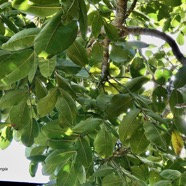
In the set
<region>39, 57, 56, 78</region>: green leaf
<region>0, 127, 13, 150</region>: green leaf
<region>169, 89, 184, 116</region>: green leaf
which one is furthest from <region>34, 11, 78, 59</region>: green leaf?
<region>0, 127, 13, 150</region>: green leaf

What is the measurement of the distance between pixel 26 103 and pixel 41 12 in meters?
0.26

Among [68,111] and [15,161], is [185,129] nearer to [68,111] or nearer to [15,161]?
[68,111]

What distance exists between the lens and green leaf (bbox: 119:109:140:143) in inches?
25.3

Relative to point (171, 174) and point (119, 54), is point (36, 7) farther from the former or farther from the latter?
point (171, 174)

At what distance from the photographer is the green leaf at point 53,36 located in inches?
18.1

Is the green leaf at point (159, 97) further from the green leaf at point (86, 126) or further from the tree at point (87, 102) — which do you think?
the green leaf at point (86, 126)

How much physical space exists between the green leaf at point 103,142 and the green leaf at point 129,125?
4 centimetres

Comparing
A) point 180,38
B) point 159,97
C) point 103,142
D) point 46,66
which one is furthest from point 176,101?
point 180,38

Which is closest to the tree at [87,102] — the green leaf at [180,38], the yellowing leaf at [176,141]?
the yellowing leaf at [176,141]

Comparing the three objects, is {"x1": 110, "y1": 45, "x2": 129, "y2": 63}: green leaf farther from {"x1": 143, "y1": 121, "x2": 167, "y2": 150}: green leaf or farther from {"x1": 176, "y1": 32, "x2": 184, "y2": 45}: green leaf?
{"x1": 176, "y1": 32, "x2": 184, "y2": 45}: green leaf

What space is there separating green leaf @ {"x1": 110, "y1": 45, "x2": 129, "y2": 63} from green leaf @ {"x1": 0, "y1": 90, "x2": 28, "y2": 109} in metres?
0.21

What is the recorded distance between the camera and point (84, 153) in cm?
68

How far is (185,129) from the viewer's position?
0.67 metres

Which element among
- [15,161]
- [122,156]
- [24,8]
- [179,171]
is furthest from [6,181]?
[24,8]
